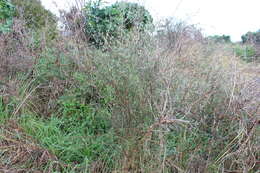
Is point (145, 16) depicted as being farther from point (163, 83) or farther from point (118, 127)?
point (118, 127)

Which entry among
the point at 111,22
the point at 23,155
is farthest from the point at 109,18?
the point at 23,155

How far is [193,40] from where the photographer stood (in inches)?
164

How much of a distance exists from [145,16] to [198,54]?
1.05 meters

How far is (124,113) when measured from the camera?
5.63 feet

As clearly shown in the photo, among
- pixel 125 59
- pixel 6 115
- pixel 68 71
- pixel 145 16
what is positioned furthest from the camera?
pixel 145 16

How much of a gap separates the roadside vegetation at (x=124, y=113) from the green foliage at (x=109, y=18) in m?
0.64

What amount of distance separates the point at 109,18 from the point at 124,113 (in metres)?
2.89

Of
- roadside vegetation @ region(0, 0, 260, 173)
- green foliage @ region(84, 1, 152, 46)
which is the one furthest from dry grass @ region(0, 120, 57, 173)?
green foliage @ region(84, 1, 152, 46)

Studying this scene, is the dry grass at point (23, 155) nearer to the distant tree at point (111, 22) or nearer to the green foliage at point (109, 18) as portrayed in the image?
the distant tree at point (111, 22)

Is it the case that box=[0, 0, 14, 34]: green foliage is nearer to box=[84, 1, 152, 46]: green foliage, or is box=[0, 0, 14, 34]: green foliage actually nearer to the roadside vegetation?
the roadside vegetation

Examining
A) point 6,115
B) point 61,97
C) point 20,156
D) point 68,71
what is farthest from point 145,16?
point 20,156

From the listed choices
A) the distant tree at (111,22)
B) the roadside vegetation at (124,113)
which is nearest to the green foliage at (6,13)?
the roadside vegetation at (124,113)

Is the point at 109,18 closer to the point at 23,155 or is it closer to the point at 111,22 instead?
the point at 111,22

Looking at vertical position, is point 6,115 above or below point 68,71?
below
